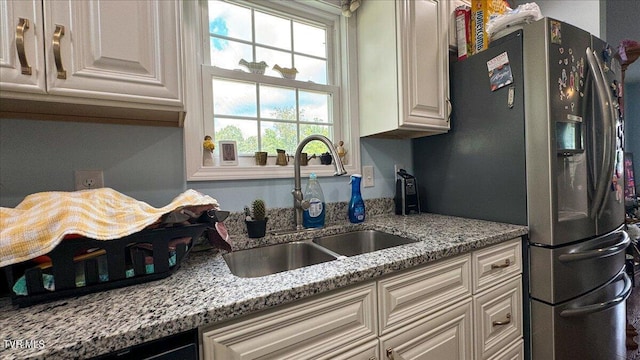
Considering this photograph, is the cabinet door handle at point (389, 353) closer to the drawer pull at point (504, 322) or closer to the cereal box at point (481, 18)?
the drawer pull at point (504, 322)

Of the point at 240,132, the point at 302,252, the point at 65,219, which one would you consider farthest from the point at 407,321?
the point at 240,132

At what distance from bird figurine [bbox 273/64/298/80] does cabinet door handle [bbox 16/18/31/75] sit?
3.19ft

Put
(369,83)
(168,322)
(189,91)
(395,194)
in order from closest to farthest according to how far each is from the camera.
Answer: (168,322)
(189,91)
(369,83)
(395,194)

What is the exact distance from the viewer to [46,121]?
3.07ft

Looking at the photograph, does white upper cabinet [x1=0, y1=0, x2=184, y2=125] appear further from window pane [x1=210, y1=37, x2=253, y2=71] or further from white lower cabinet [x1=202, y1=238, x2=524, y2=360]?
white lower cabinet [x1=202, y1=238, x2=524, y2=360]

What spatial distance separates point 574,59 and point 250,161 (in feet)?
5.21

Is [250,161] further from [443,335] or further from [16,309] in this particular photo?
[443,335]

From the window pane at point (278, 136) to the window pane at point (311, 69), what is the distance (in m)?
0.30

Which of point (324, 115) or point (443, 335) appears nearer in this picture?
point (443, 335)

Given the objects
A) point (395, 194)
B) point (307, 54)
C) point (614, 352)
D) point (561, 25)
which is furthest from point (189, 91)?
point (614, 352)

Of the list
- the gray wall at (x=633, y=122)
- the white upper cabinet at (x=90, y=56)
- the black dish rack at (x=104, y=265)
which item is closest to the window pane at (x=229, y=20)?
the white upper cabinet at (x=90, y=56)

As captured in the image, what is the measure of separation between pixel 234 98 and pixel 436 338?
52.3 inches

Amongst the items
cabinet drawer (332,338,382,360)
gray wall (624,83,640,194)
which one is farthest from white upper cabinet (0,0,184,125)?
gray wall (624,83,640,194)

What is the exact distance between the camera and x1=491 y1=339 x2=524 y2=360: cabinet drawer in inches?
45.6
